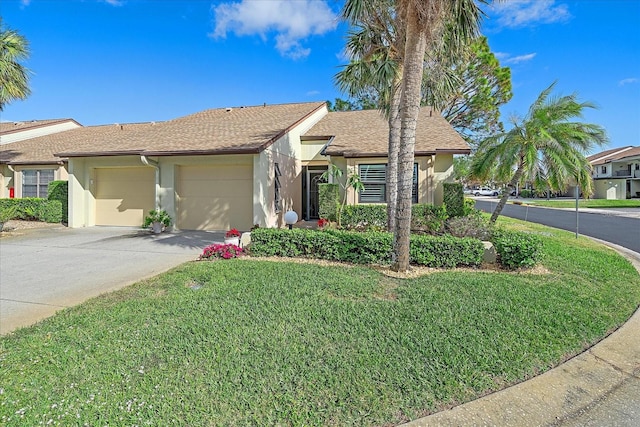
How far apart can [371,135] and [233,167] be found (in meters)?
6.33

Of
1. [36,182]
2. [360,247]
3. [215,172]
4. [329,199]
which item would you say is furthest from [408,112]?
[36,182]

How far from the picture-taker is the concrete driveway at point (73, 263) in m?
5.06

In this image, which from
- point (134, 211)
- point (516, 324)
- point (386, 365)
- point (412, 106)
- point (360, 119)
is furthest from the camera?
point (360, 119)

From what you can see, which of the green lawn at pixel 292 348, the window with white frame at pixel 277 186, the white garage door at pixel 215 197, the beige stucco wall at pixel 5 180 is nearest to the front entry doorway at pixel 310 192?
the window with white frame at pixel 277 186

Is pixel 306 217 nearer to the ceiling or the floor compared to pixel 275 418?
nearer to the ceiling

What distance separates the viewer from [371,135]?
45.9ft

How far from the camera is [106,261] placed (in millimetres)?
7703

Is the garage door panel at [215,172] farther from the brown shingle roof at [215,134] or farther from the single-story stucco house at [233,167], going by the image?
the brown shingle roof at [215,134]

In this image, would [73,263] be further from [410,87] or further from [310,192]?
[310,192]

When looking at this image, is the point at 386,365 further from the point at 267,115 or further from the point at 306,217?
the point at 267,115

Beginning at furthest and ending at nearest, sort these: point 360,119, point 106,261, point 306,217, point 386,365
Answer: point 360,119
point 306,217
point 106,261
point 386,365

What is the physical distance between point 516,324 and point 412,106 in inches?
165

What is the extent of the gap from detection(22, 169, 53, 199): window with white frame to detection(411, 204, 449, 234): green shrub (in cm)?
1824

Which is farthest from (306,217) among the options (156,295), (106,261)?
(156,295)
